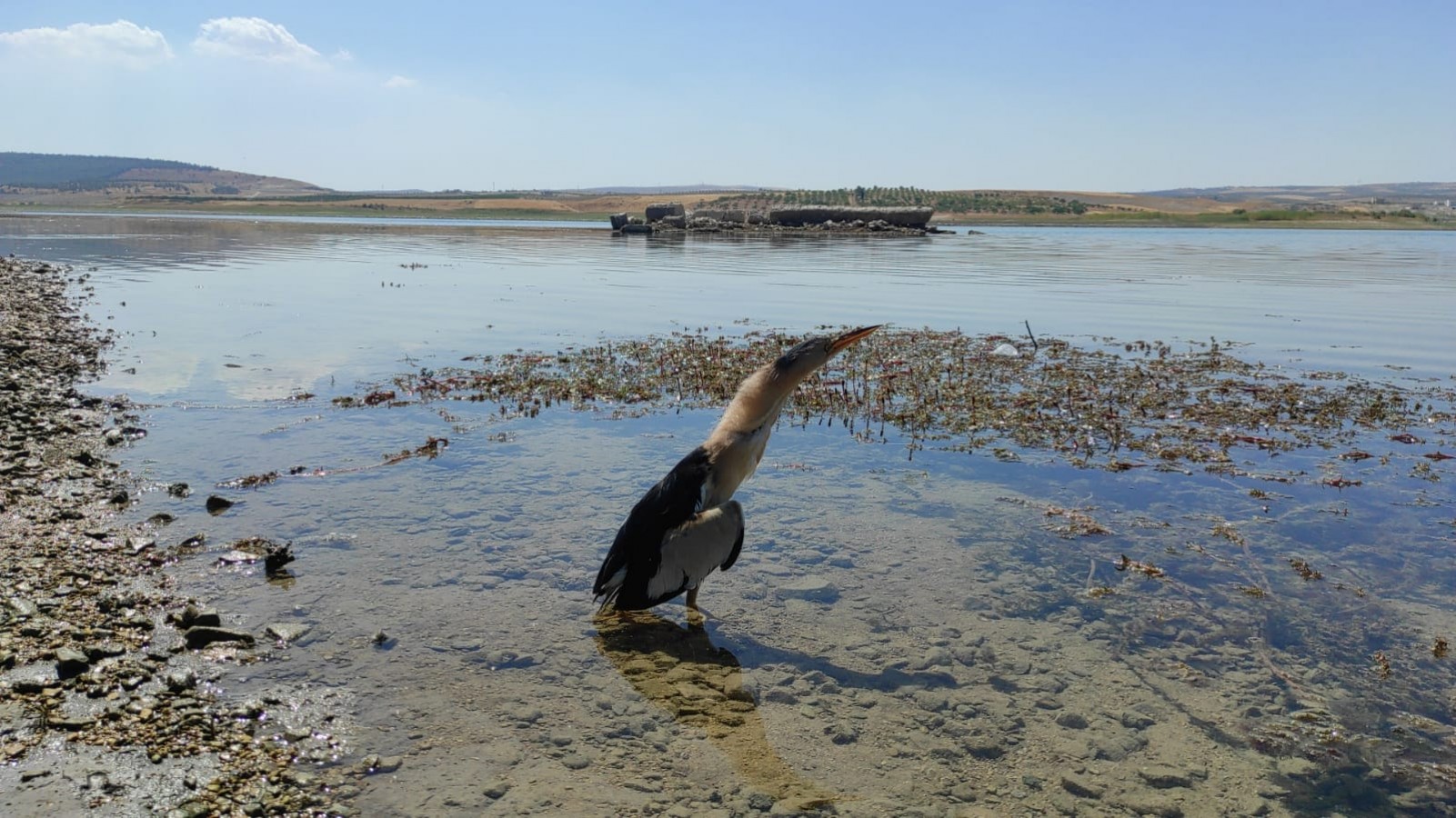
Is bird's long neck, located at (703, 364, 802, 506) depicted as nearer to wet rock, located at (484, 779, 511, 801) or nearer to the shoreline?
wet rock, located at (484, 779, 511, 801)

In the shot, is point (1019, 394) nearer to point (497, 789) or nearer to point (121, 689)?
point (497, 789)

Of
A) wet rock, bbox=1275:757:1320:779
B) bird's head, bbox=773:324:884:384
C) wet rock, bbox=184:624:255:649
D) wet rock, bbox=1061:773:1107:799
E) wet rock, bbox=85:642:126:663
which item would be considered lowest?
wet rock, bbox=1061:773:1107:799

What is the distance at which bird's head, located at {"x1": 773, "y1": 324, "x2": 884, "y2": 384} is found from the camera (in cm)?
705

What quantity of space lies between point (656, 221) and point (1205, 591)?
64.1 m

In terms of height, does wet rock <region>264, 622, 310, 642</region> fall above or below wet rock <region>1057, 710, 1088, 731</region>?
above

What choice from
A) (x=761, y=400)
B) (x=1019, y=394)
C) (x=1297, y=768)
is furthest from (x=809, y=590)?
(x=1019, y=394)

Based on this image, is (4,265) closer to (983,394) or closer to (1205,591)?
(983,394)

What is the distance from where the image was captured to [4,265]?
95.7 ft

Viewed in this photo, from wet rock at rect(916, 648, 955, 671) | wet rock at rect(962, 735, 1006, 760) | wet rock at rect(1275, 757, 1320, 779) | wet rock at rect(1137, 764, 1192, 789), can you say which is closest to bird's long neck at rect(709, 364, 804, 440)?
wet rock at rect(916, 648, 955, 671)

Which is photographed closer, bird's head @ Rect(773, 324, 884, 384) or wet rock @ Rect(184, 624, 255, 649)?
wet rock @ Rect(184, 624, 255, 649)

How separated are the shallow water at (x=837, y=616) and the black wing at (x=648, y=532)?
0.28m

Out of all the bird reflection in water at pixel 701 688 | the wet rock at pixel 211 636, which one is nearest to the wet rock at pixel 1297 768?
the bird reflection in water at pixel 701 688

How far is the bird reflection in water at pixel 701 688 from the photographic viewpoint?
5035 millimetres

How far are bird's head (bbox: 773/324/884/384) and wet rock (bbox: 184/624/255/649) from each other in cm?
391
